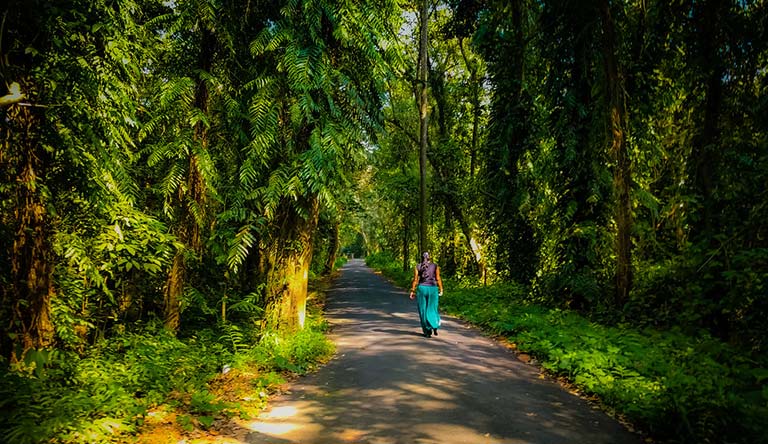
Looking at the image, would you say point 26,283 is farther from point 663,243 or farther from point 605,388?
point 663,243

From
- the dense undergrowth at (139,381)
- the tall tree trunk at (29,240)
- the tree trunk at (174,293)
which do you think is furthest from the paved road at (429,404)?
the tree trunk at (174,293)

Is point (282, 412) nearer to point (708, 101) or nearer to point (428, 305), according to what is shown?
point (428, 305)

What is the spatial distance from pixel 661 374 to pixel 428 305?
16.7ft

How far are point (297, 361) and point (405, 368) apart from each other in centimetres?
205

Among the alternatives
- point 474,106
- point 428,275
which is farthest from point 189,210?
point 474,106

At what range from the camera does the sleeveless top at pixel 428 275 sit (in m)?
10.6

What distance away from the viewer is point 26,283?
557cm

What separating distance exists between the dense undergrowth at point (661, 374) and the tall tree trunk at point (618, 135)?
2039mm

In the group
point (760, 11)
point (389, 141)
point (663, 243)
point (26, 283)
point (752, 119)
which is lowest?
A: point (26, 283)

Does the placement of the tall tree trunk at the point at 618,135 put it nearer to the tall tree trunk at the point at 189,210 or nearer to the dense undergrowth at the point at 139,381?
the dense undergrowth at the point at 139,381

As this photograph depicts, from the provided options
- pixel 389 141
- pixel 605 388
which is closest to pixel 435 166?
pixel 389 141

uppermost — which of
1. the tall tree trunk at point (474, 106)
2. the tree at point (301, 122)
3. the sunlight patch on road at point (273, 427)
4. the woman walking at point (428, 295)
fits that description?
the tall tree trunk at point (474, 106)

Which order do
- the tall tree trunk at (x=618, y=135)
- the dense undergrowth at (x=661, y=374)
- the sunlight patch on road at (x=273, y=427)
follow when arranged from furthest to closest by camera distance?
1. the tall tree trunk at (x=618, y=135)
2. the sunlight patch on road at (x=273, y=427)
3. the dense undergrowth at (x=661, y=374)

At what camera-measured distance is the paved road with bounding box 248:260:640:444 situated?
5.10 metres
